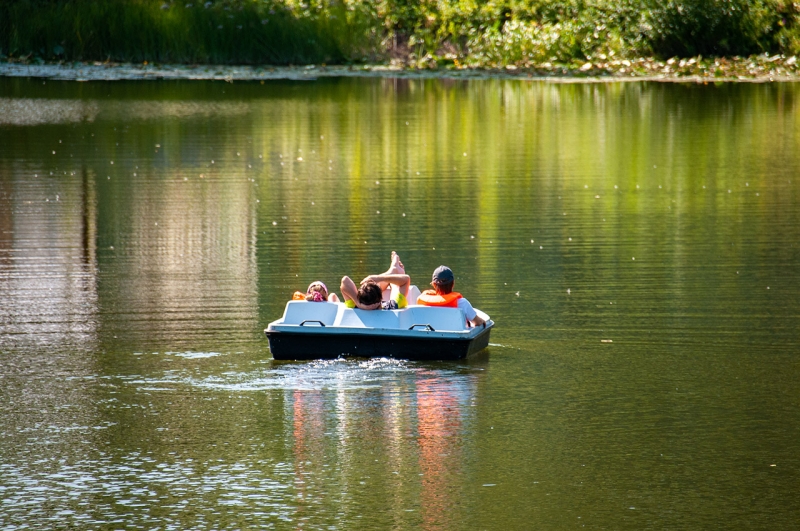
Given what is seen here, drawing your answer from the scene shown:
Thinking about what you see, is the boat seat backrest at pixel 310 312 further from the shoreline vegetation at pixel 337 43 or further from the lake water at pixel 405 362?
the shoreline vegetation at pixel 337 43

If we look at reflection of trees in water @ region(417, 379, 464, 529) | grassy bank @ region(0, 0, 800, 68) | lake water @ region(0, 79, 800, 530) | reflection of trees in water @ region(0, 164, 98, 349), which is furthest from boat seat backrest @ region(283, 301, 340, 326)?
grassy bank @ region(0, 0, 800, 68)

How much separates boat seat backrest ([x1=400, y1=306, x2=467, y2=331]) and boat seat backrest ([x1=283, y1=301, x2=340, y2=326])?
59 centimetres

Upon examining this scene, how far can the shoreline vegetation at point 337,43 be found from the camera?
40.2 m

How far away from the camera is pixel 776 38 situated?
41.4 m

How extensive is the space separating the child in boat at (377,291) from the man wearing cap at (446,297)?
267 millimetres

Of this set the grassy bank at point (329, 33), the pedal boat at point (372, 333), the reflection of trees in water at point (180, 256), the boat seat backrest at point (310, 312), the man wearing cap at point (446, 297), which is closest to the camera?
the pedal boat at point (372, 333)

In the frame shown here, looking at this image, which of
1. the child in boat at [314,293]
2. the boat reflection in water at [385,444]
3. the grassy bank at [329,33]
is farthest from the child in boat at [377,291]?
the grassy bank at [329,33]

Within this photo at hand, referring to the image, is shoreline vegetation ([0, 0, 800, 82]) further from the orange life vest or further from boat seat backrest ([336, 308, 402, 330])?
boat seat backrest ([336, 308, 402, 330])

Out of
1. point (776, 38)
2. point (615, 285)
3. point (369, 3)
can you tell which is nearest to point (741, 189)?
point (615, 285)

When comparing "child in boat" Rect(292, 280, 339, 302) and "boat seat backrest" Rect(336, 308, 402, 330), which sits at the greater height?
"child in boat" Rect(292, 280, 339, 302)

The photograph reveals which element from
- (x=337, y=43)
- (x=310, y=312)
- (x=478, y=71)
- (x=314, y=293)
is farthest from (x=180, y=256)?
(x=337, y=43)

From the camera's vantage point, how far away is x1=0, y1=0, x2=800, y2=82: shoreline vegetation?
132ft

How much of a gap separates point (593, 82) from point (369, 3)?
10.2 meters

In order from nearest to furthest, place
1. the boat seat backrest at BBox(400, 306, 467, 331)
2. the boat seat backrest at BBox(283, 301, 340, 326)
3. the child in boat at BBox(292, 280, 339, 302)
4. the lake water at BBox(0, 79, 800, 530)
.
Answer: the lake water at BBox(0, 79, 800, 530) < the boat seat backrest at BBox(400, 306, 467, 331) < the boat seat backrest at BBox(283, 301, 340, 326) < the child in boat at BBox(292, 280, 339, 302)
